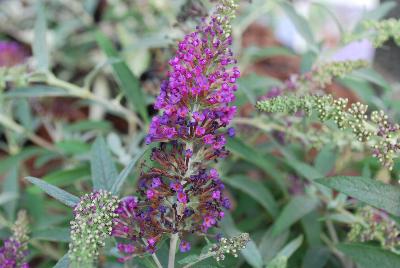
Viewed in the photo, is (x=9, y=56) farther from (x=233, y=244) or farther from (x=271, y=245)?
(x=233, y=244)

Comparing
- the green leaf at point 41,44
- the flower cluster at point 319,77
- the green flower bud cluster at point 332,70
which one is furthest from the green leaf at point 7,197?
the green flower bud cluster at point 332,70

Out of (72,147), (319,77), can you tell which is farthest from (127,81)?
(319,77)

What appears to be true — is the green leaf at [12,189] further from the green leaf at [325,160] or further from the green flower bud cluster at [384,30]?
the green flower bud cluster at [384,30]

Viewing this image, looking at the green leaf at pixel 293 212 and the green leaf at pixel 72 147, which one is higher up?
the green leaf at pixel 72 147


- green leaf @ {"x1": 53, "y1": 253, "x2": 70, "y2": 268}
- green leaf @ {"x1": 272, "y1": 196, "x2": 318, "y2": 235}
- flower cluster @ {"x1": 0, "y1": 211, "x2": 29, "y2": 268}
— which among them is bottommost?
green leaf @ {"x1": 272, "y1": 196, "x2": 318, "y2": 235}

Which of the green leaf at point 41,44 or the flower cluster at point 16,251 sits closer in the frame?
the flower cluster at point 16,251

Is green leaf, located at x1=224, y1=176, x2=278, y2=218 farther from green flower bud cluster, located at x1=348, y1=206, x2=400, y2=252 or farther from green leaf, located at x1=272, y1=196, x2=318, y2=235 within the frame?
green flower bud cluster, located at x1=348, y1=206, x2=400, y2=252

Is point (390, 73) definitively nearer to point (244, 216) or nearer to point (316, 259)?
point (244, 216)

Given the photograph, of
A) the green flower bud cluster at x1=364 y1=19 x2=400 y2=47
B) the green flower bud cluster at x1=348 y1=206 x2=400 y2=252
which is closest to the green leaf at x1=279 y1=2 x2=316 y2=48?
the green flower bud cluster at x1=364 y1=19 x2=400 y2=47
